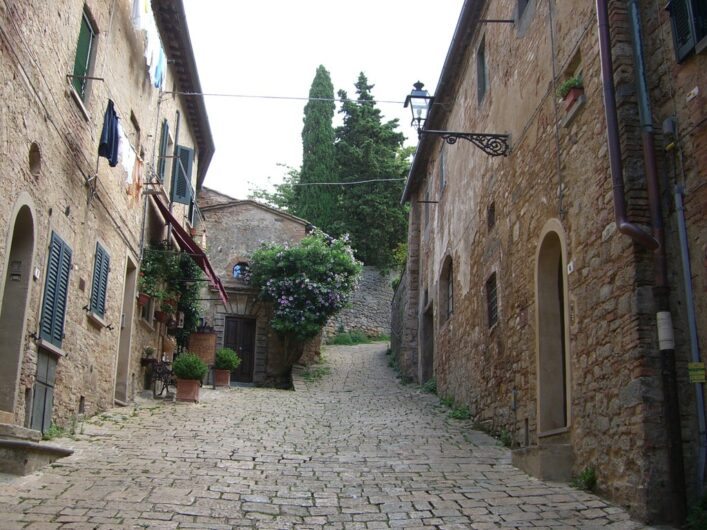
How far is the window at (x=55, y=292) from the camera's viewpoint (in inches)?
350

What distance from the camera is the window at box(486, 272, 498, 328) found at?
11414 millimetres

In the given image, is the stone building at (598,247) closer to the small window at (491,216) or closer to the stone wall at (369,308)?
the small window at (491,216)

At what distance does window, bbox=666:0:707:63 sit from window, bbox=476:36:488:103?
6759 millimetres

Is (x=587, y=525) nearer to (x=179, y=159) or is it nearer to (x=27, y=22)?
(x=27, y=22)

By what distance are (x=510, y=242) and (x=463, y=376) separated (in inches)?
140

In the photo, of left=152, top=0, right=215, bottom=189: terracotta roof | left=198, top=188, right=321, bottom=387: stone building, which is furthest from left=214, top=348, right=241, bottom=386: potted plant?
left=152, top=0, right=215, bottom=189: terracotta roof

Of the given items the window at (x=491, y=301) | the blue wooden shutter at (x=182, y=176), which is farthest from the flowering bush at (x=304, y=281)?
the window at (x=491, y=301)

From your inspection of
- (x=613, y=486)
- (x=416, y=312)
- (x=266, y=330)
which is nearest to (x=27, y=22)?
(x=613, y=486)

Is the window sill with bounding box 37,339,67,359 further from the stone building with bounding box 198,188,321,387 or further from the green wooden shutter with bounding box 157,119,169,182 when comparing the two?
the stone building with bounding box 198,188,321,387

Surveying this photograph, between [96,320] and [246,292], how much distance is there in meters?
11.3

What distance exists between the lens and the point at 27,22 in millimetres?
7832

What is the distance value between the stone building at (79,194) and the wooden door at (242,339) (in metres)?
6.60

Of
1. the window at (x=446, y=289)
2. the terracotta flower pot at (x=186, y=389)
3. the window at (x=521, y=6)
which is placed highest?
the window at (x=521, y=6)

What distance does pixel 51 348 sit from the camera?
8.96 m
